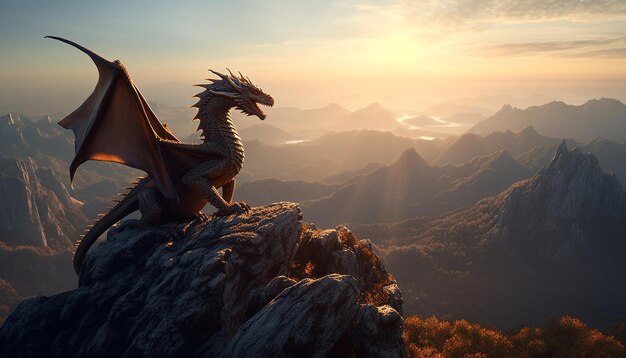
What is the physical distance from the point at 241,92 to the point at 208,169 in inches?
134

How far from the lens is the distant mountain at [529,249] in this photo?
133m

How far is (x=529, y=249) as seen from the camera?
16425 centimetres

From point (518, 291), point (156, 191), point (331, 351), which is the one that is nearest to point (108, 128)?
point (156, 191)

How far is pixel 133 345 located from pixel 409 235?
574 ft

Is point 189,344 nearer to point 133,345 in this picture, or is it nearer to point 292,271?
point 133,345

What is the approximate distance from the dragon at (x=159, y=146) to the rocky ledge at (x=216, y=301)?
0.93 m

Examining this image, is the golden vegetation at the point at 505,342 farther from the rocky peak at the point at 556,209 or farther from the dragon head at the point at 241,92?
the rocky peak at the point at 556,209

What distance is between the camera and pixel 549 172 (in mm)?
169000

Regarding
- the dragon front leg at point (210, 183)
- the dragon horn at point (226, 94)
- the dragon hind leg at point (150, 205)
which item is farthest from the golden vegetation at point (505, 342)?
the dragon horn at point (226, 94)

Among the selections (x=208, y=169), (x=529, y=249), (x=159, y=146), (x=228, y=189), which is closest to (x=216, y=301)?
(x=208, y=169)

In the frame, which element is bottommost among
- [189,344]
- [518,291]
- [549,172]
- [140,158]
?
[518,291]

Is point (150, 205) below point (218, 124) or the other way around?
below

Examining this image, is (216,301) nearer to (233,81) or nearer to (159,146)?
(159,146)

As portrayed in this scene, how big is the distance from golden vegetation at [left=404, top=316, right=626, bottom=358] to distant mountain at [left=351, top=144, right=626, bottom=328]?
361ft
